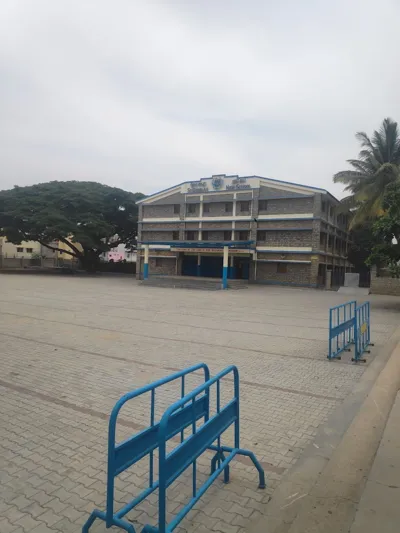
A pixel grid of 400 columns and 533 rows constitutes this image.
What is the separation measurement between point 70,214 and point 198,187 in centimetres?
1286

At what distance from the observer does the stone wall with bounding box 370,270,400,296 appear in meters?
24.6

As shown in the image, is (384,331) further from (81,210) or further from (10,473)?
(81,210)

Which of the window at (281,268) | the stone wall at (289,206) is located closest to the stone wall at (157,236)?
the stone wall at (289,206)

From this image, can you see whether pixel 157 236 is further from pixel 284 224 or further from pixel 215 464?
pixel 215 464

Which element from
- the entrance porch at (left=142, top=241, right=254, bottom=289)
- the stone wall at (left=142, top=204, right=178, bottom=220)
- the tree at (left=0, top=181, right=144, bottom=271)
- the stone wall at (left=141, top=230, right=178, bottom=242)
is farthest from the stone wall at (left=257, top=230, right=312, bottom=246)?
the tree at (left=0, top=181, right=144, bottom=271)

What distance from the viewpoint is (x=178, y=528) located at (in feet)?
8.17

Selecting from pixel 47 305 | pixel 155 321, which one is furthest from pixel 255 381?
pixel 47 305

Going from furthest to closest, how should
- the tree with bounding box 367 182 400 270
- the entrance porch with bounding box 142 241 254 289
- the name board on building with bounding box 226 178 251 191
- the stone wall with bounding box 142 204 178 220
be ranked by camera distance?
the stone wall with bounding box 142 204 178 220 → the name board on building with bounding box 226 178 251 191 → the entrance porch with bounding box 142 241 254 289 → the tree with bounding box 367 182 400 270

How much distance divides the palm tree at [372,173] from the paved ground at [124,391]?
15.8 meters

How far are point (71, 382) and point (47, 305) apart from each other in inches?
377

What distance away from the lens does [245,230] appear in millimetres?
32500

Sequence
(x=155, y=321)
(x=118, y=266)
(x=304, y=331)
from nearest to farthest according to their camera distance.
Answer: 1. (x=304, y=331)
2. (x=155, y=321)
3. (x=118, y=266)

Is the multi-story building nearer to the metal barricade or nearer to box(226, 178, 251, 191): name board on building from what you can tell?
box(226, 178, 251, 191): name board on building

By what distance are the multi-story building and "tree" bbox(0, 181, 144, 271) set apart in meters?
3.47
